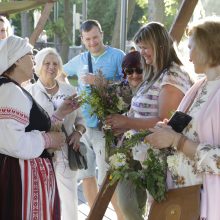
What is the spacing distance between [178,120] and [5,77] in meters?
1.05

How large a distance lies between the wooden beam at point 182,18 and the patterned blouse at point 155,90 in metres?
0.68

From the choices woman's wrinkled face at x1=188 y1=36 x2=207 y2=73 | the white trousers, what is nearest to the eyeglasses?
the white trousers

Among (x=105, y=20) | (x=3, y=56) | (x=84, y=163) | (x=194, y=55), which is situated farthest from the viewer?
(x=105, y=20)

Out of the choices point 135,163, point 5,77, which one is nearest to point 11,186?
point 5,77

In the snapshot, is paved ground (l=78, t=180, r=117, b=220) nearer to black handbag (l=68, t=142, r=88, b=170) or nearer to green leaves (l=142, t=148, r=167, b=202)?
black handbag (l=68, t=142, r=88, b=170)

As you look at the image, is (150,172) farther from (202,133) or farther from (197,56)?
(197,56)

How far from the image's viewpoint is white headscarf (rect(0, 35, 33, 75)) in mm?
2588

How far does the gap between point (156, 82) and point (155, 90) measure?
0.05 m

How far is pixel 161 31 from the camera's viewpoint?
271 cm

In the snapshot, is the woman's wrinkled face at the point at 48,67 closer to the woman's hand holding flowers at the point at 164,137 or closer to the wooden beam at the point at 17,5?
the wooden beam at the point at 17,5

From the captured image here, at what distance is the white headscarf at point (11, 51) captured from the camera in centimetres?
259

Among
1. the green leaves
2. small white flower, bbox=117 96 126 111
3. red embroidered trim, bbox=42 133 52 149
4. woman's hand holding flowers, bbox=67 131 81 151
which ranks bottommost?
the green leaves

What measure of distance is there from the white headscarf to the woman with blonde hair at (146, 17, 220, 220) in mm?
944

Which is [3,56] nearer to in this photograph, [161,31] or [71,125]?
[161,31]
